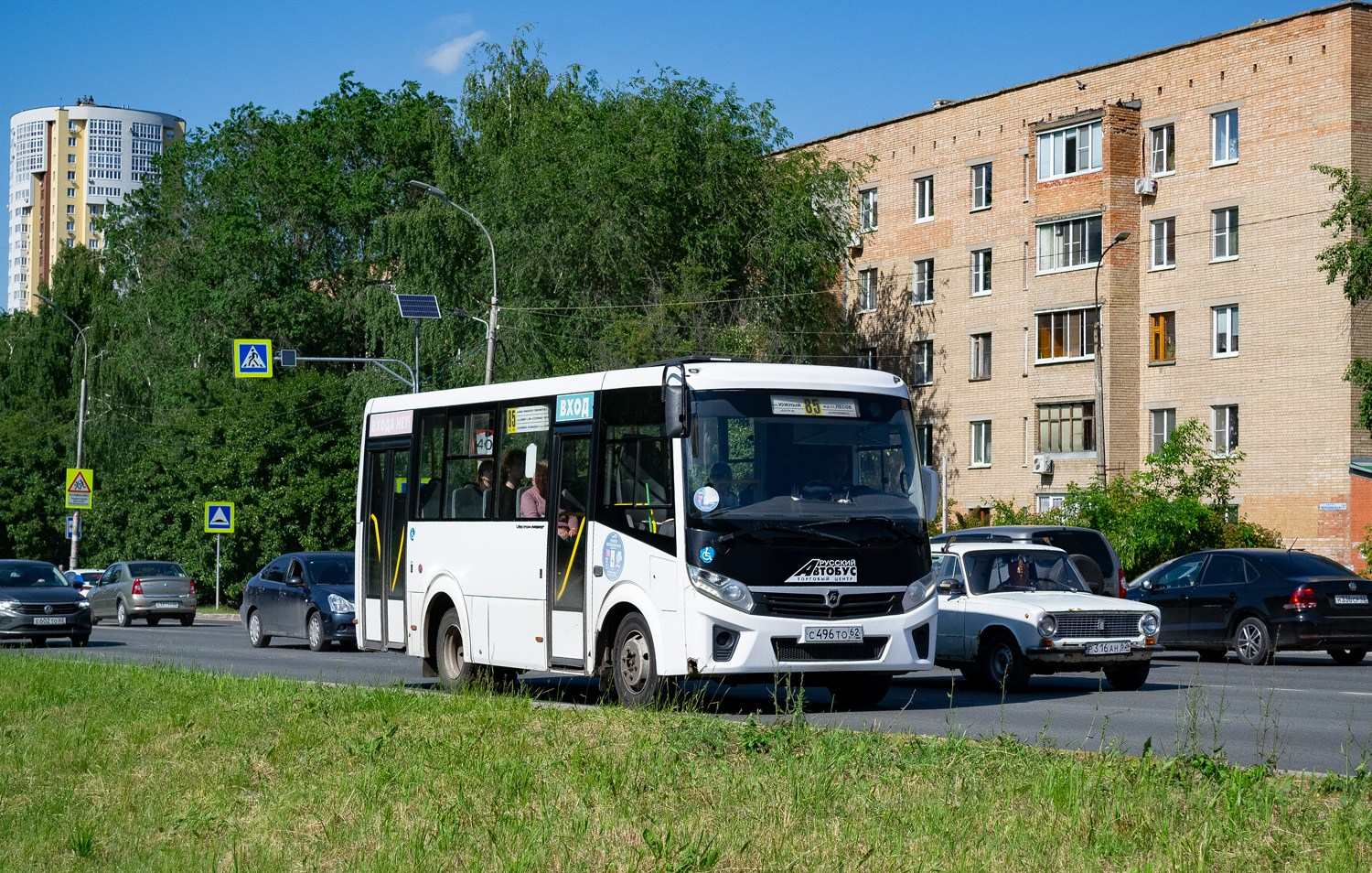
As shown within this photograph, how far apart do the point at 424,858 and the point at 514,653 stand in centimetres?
849

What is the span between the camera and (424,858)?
714 centimetres

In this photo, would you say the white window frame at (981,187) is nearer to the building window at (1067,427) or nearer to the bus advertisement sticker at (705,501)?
the building window at (1067,427)

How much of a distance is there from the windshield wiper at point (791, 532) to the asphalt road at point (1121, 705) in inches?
53.6

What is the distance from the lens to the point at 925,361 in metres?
57.2

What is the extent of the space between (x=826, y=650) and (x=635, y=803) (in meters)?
5.63

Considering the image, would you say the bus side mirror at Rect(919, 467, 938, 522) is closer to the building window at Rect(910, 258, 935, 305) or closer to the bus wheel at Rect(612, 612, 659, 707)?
the bus wheel at Rect(612, 612, 659, 707)

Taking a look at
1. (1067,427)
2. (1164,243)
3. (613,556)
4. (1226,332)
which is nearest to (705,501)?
(613,556)

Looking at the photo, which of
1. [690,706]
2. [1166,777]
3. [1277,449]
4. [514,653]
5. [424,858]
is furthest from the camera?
[1277,449]

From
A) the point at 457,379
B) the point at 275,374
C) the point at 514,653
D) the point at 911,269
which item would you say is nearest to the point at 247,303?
the point at 275,374

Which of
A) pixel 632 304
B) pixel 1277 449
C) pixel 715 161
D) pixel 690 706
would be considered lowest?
pixel 690 706

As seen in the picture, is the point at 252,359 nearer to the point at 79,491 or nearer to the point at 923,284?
the point at 79,491

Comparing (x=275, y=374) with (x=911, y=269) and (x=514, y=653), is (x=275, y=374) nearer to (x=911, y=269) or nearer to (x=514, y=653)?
(x=911, y=269)

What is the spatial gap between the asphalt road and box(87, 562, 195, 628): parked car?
696 inches

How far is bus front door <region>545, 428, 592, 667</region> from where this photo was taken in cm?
1465
